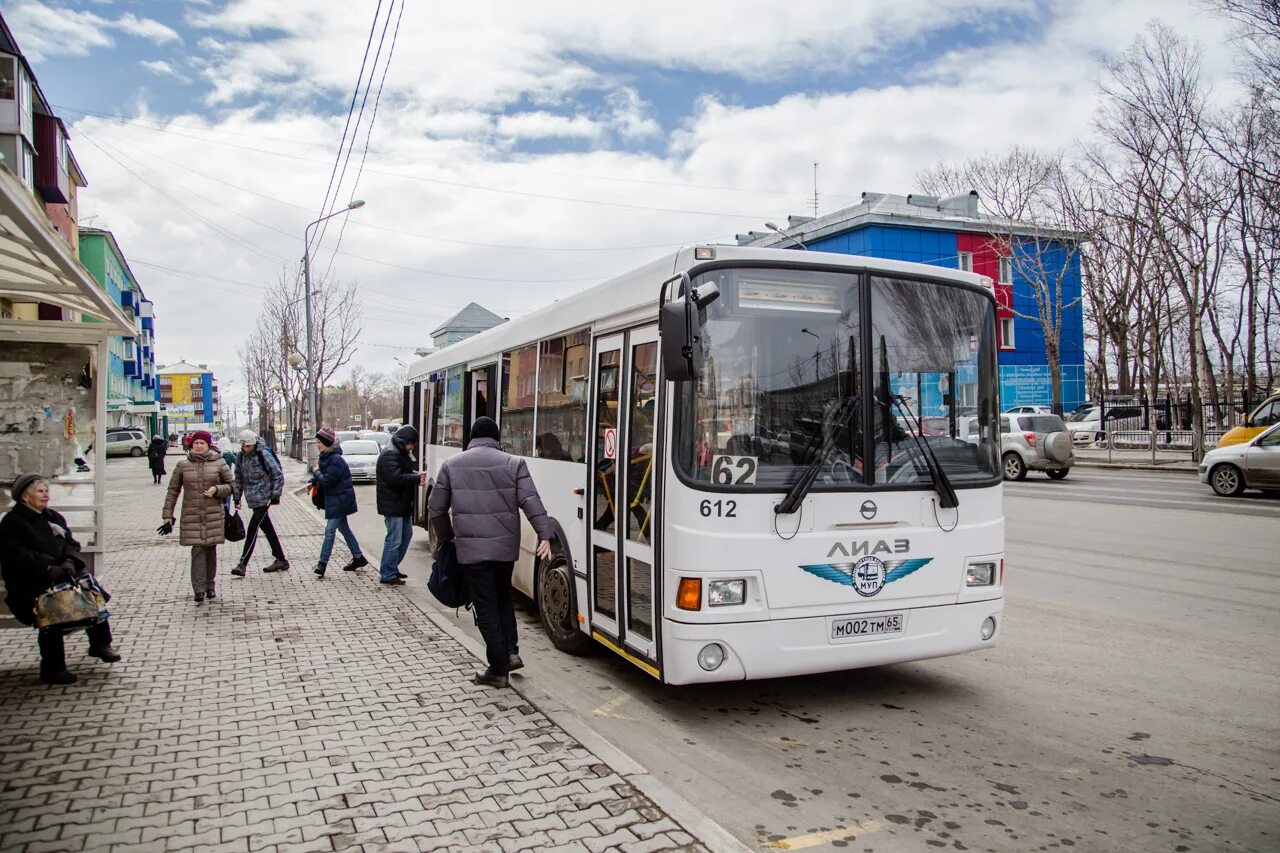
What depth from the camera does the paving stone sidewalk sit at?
3.93 m

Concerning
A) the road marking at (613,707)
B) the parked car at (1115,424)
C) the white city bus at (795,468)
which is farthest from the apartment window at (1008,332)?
the road marking at (613,707)

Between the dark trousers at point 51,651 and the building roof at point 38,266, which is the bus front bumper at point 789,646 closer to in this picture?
the building roof at point 38,266

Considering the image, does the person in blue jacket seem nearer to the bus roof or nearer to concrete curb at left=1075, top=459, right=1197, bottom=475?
the bus roof

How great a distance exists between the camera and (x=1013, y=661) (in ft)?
23.0

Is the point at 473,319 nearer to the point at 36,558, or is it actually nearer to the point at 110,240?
the point at 110,240

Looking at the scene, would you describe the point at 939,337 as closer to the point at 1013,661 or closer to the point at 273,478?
the point at 1013,661

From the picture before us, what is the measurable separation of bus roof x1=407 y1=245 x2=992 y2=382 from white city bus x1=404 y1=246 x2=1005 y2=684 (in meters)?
0.02

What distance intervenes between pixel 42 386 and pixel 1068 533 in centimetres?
1326

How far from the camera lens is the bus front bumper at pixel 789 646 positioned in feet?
17.1

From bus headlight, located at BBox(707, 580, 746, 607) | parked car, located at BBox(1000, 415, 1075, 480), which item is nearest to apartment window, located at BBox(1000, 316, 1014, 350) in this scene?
parked car, located at BBox(1000, 415, 1075, 480)

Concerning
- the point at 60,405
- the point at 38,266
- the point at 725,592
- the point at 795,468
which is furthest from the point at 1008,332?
the point at 38,266

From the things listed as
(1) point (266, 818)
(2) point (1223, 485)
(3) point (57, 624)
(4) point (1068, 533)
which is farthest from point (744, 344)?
(2) point (1223, 485)

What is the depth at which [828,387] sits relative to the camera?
555cm

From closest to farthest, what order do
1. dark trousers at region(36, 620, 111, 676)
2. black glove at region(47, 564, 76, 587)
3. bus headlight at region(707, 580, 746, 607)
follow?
bus headlight at region(707, 580, 746, 607), black glove at region(47, 564, 76, 587), dark trousers at region(36, 620, 111, 676)
